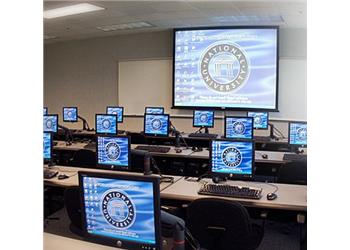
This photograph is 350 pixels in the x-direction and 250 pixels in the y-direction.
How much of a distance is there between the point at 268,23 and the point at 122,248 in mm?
7092

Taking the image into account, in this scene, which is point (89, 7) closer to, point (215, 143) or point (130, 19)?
point (130, 19)

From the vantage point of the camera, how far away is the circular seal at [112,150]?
157 inches

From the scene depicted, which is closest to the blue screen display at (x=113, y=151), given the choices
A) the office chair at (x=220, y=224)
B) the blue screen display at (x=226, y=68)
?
the office chair at (x=220, y=224)

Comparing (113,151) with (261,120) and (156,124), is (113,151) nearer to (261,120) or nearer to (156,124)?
(156,124)

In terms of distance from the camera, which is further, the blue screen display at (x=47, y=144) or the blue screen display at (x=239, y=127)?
the blue screen display at (x=239, y=127)

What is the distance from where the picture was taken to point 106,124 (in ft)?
21.5

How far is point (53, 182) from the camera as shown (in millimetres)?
3734

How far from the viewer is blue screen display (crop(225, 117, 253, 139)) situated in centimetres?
581

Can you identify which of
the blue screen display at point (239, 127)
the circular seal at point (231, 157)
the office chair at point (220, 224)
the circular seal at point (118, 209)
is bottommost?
the office chair at point (220, 224)

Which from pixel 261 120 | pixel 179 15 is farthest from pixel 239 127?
pixel 179 15

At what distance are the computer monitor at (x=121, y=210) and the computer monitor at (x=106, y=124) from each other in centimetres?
454

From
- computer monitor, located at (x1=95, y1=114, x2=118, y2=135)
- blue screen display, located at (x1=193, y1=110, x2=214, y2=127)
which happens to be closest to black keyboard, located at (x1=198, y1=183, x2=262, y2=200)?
computer monitor, located at (x1=95, y1=114, x2=118, y2=135)

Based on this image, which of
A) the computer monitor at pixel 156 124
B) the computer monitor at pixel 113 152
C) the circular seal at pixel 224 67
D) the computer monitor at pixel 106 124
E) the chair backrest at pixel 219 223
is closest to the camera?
the chair backrest at pixel 219 223

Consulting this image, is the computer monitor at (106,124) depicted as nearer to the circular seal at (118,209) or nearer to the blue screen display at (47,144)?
the blue screen display at (47,144)
